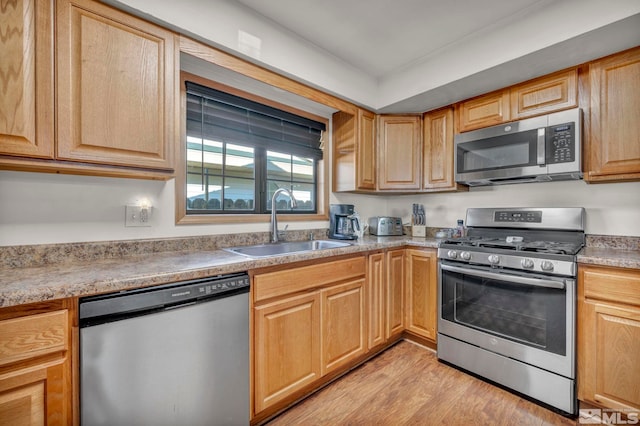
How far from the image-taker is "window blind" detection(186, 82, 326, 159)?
74.4 inches

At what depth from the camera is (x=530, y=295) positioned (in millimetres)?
1749

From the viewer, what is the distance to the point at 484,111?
2.28 metres

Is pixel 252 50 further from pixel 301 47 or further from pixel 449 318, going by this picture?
pixel 449 318

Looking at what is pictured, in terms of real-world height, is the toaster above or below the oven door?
above

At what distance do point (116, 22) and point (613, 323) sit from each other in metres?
2.97

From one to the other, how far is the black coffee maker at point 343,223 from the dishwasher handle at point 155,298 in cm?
124

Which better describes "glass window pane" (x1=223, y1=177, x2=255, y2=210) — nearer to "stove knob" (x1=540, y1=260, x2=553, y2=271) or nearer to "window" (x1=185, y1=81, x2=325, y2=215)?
"window" (x1=185, y1=81, x2=325, y2=215)

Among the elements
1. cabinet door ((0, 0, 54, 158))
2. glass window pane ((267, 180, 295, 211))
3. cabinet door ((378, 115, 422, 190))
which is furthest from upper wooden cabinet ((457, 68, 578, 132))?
cabinet door ((0, 0, 54, 158))

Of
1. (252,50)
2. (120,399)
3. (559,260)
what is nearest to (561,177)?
(559,260)

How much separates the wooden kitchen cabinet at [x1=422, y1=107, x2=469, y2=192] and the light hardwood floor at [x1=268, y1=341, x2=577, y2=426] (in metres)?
1.53

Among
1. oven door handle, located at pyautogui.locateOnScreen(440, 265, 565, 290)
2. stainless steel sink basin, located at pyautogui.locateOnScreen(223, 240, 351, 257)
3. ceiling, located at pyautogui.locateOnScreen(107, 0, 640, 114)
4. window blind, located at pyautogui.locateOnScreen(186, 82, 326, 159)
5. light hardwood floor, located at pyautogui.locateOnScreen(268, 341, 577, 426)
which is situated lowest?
light hardwood floor, located at pyautogui.locateOnScreen(268, 341, 577, 426)

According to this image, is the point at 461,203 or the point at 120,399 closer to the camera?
the point at 120,399

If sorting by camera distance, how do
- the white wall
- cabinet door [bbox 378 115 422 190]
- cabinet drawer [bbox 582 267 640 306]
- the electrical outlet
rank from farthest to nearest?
1. cabinet door [bbox 378 115 422 190]
2. the electrical outlet
3. cabinet drawer [bbox 582 267 640 306]
4. the white wall

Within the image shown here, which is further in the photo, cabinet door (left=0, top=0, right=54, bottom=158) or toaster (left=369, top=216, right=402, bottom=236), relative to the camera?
toaster (left=369, top=216, right=402, bottom=236)
